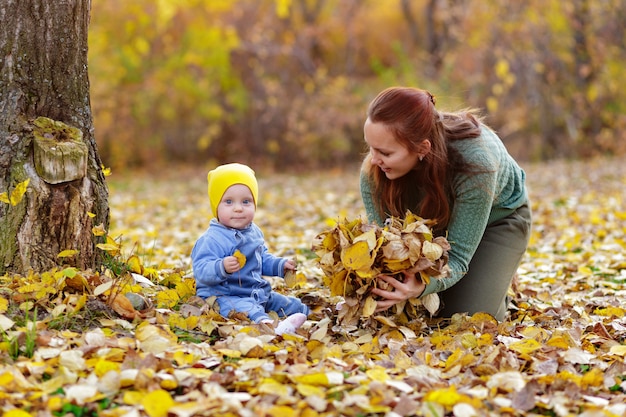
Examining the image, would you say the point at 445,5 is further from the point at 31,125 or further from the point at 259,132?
the point at 31,125

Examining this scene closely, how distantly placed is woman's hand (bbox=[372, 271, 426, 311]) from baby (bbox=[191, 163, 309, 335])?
35 centimetres

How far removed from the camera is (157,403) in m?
2.08

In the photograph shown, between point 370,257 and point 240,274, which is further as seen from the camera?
point 240,274

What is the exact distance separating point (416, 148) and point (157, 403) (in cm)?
162

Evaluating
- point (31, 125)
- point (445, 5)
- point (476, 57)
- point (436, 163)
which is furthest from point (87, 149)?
point (445, 5)

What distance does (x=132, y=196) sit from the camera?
10820 mm

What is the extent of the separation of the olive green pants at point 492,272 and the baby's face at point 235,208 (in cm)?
109

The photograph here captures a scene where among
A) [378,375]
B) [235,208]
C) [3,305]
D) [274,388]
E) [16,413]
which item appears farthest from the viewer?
[235,208]

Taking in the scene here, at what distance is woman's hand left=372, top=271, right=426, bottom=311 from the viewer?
3.04 m

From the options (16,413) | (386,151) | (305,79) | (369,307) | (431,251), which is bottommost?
(16,413)

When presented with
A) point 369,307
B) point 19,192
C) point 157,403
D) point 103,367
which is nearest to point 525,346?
point 369,307

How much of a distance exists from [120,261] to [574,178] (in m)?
8.67

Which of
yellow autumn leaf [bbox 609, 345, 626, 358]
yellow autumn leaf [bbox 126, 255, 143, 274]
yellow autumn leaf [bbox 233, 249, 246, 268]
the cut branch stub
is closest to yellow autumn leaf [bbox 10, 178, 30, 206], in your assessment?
the cut branch stub

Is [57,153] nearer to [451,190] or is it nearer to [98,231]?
[98,231]
